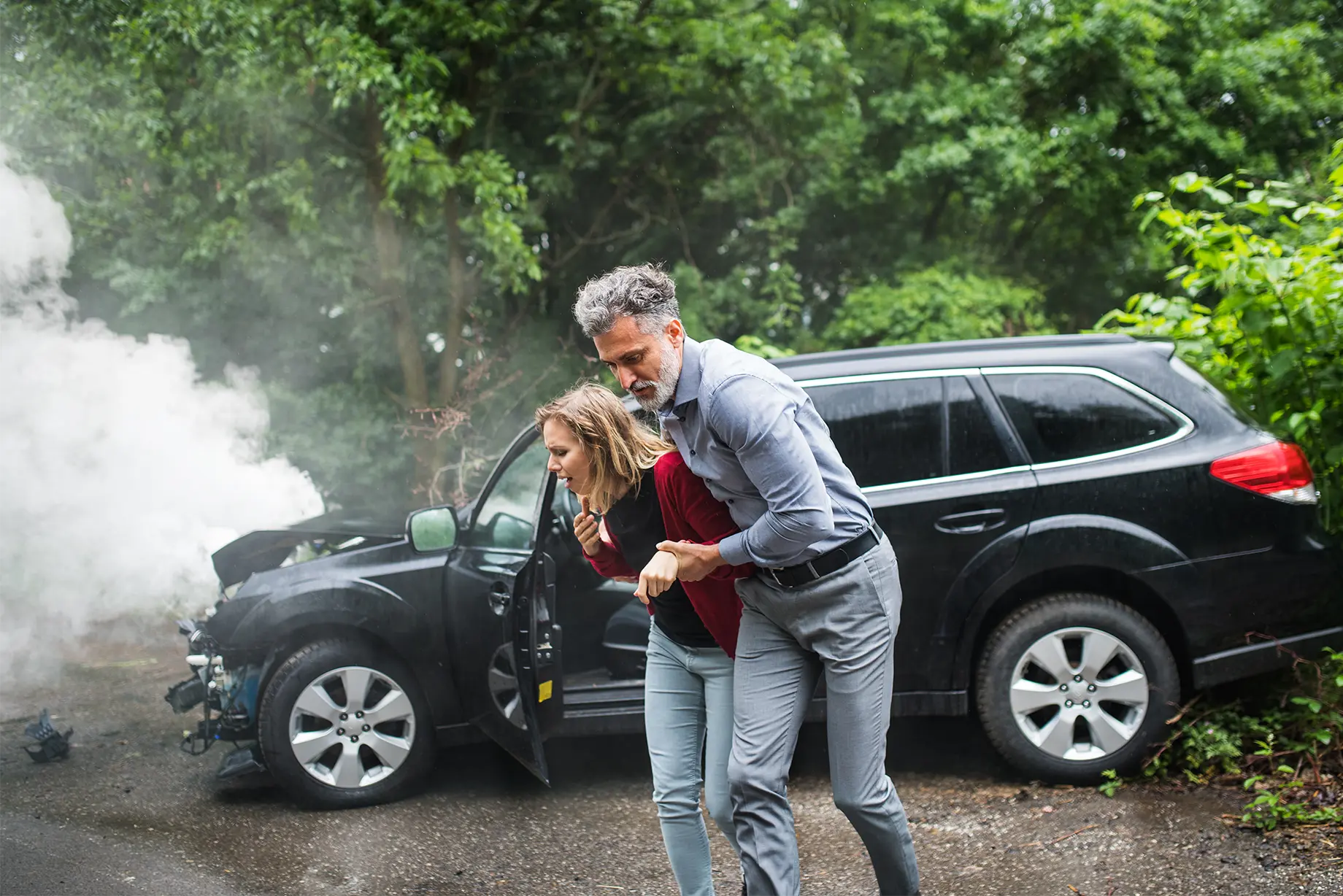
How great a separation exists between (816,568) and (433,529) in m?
2.42

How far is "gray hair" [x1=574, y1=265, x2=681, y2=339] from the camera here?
2.63m

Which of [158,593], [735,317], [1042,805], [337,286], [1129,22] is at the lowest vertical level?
[1042,805]

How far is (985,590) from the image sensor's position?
4383 millimetres

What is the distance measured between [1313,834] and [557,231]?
11.3 m

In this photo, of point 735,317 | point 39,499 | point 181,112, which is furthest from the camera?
point 735,317

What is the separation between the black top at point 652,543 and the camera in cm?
299

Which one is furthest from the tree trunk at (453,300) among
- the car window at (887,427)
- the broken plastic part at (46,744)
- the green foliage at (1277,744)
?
the green foliage at (1277,744)

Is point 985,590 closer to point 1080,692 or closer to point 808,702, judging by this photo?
point 1080,692

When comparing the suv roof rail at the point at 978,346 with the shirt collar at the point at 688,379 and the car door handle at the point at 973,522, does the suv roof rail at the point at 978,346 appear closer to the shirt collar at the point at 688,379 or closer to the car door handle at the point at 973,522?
the car door handle at the point at 973,522

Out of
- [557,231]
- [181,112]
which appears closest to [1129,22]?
[557,231]

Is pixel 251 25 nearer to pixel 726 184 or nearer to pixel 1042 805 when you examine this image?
pixel 726 184

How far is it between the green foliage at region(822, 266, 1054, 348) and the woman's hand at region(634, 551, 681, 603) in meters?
9.17

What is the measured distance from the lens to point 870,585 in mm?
2791

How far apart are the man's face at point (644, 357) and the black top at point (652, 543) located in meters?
0.39
